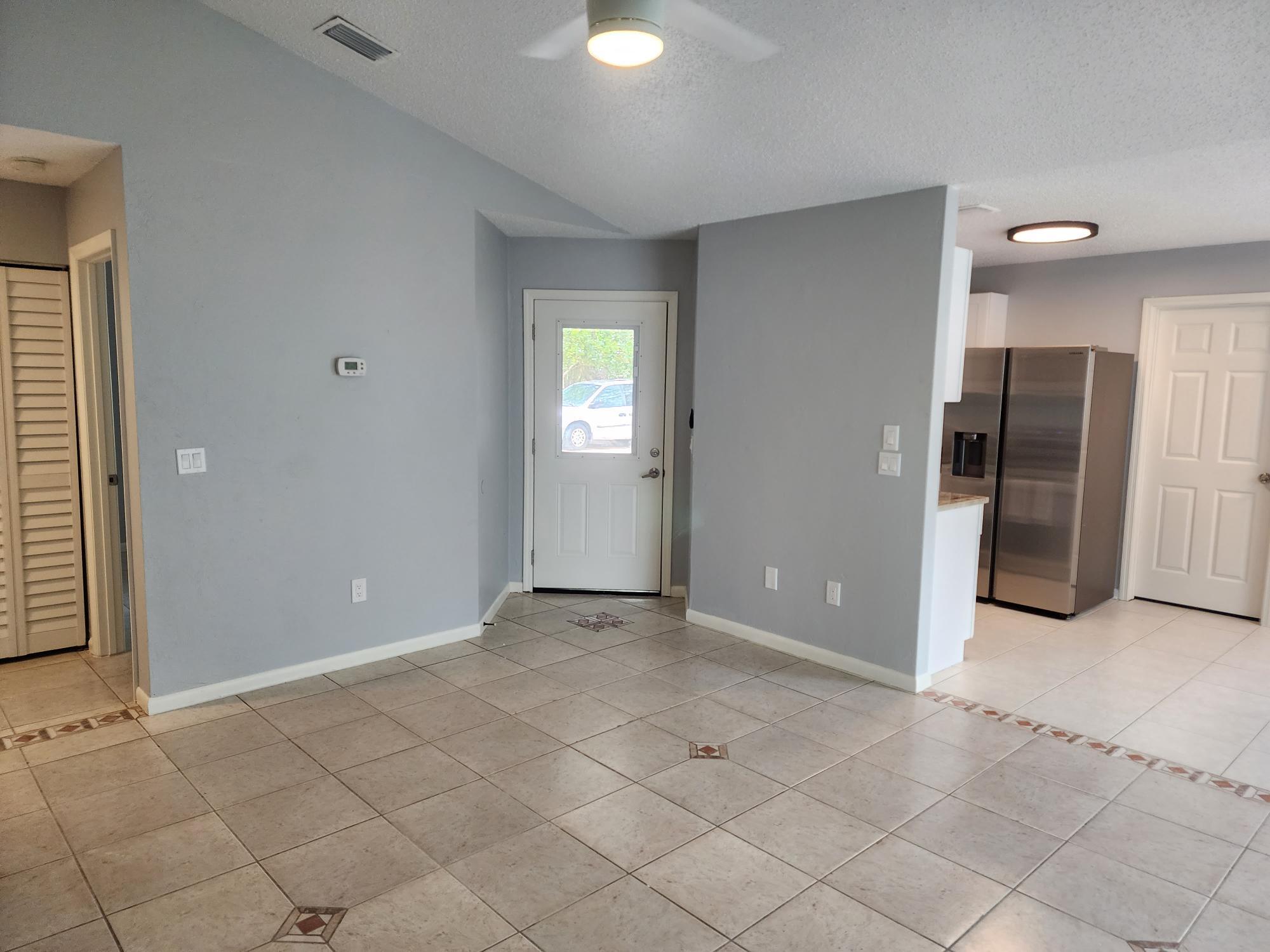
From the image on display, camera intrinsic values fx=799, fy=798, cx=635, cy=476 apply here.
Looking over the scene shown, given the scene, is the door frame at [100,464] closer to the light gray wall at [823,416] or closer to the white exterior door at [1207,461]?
the light gray wall at [823,416]

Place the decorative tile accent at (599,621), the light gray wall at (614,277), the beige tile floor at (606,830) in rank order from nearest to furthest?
the beige tile floor at (606,830), the decorative tile accent at (599,621), the light gray wall at (614,277)

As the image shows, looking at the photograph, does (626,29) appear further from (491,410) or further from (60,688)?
(60,688)

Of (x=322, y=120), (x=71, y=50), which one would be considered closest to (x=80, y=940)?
(x=71, y=50)

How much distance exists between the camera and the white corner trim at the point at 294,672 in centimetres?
348

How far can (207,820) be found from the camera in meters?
2.64

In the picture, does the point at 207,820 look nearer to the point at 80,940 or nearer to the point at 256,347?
the point at 80,940

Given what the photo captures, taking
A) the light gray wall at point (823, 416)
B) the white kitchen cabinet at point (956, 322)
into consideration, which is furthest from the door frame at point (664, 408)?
the white kitchen cabinet at point (956, 322)

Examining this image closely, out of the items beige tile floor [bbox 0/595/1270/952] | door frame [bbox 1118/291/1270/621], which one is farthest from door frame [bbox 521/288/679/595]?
door frame [bbox 1118/291/1270/621]

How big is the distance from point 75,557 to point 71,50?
2.42m

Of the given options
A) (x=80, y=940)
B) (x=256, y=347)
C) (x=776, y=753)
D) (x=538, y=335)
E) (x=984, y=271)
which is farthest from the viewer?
(x=984, y=271)

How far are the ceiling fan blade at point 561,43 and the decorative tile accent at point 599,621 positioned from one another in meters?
3.03

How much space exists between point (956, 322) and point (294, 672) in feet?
11.8

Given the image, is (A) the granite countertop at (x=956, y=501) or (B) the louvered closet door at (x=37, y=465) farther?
(A) the granite countertop at (x=956, y=501)

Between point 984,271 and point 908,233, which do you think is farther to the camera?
point 984,271
